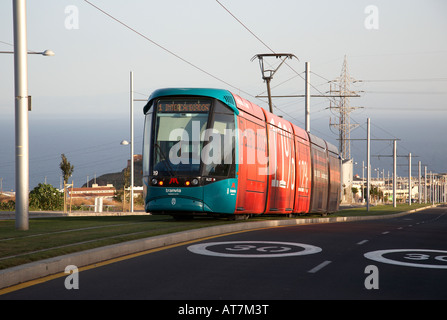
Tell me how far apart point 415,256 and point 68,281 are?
7.32m

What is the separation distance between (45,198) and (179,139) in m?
38.3

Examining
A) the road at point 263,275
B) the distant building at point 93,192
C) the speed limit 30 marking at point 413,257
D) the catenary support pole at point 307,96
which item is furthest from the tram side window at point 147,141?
the distant building at point 93,192

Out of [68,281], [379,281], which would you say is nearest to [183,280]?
[68,281]

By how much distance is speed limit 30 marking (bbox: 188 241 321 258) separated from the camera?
13.0 m

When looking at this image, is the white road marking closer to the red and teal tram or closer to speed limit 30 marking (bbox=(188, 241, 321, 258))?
speed limit 30 marking (bbox=(188, 241, 321, 258))

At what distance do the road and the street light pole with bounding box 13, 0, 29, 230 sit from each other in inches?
175

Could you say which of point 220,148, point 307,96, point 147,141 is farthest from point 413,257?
A: point 307,96

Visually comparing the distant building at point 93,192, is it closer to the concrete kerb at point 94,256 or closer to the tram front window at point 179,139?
the tram front window at point 179,139

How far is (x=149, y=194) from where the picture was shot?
21.1 meters

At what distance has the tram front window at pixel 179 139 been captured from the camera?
20578 millimetres

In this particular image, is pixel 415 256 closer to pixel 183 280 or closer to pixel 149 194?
pixel 183 280

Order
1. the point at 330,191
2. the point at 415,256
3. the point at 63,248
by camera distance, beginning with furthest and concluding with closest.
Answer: the point at 330,191 < the point at 415,256 < the point at 63,248

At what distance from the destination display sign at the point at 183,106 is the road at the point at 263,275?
6360 mm

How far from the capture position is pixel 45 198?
56.3m
